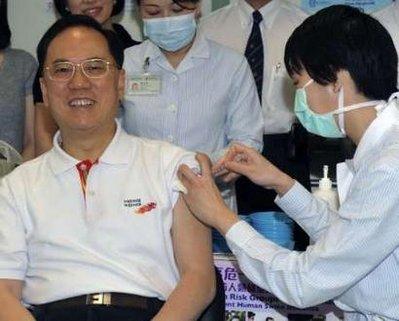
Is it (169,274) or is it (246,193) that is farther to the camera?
(246,193)

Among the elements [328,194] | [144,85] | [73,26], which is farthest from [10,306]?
[144,85]

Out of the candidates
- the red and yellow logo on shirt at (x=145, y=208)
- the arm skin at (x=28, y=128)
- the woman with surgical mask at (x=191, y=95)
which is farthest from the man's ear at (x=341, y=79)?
the arm skin at (x=28, y=128)

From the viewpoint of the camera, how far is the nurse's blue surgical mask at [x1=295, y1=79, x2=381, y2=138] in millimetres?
1807

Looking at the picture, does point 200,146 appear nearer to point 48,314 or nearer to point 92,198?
point 92,198

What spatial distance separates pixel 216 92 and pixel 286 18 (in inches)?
23.6

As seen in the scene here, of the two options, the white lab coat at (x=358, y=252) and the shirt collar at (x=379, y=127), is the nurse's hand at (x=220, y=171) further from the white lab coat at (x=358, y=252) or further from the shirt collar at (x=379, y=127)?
the shirt collar at (x=379, y=127)

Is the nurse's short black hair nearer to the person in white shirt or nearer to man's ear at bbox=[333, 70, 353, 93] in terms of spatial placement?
man's ear at bbox=[333, 70, 353, 93]

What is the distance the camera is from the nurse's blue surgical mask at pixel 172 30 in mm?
2721

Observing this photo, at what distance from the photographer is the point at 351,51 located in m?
1.75

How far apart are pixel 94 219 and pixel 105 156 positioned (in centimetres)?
20

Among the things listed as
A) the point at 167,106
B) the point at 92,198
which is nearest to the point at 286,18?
the point at 167,106

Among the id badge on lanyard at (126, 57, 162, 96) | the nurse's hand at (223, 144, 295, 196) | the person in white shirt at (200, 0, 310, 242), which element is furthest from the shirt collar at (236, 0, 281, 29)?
the nurse's hand at (223, 144, 295, 196)

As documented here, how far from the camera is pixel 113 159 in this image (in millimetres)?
2113

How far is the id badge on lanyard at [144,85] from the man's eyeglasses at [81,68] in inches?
26.7
